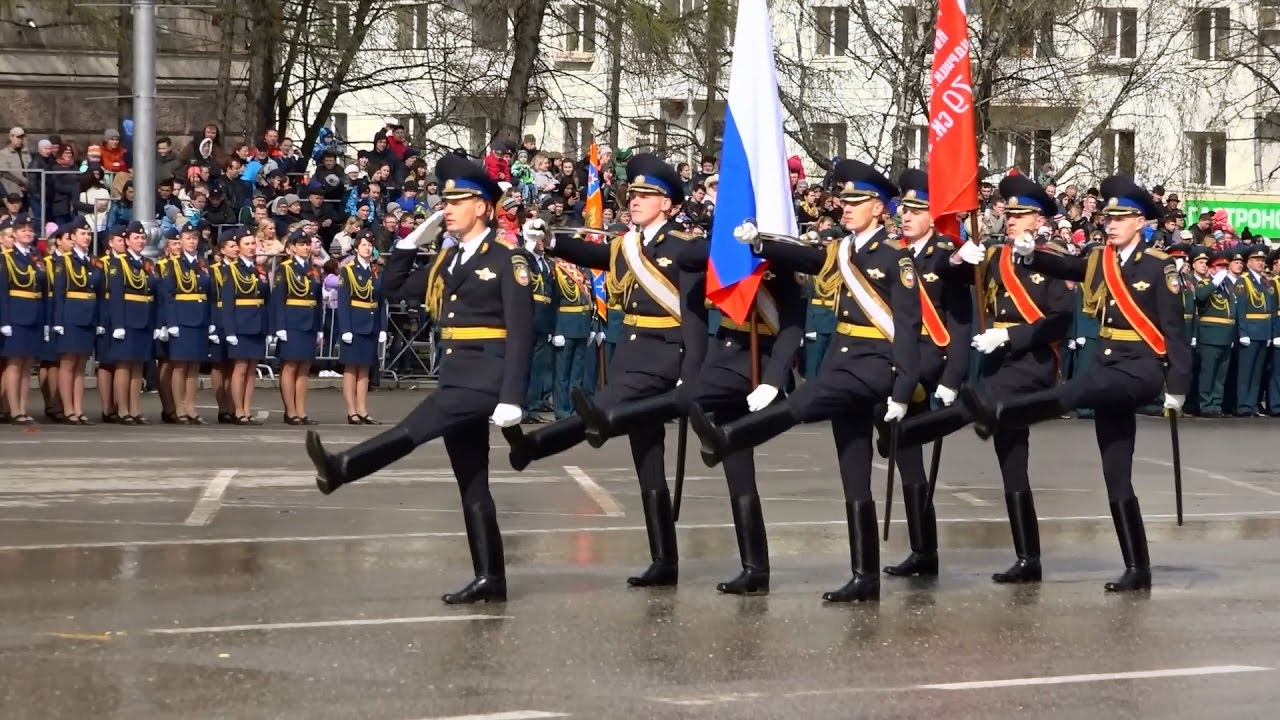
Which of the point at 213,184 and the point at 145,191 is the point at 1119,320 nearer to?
the point at 145,191

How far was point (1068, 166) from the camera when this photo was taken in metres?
35.4

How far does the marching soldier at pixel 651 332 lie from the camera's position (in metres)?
10.2

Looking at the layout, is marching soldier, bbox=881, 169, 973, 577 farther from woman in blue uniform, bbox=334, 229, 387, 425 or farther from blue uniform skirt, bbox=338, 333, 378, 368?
blue uniform skirt, bbox=338, 333, 378, 368

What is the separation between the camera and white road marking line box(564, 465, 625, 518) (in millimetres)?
13516

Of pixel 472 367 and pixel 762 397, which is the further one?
pixel 762 397

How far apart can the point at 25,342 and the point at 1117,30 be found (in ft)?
93.6

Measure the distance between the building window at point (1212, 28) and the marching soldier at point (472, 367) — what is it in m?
31.6

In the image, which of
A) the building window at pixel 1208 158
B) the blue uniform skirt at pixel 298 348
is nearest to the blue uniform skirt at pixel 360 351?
the blue uniform skirt at pixel 298 348

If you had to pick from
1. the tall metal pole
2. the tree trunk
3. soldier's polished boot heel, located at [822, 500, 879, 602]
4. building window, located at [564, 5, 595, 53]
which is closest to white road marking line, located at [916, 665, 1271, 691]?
soldier's polished boot heel, located at [822, 500, 879, 602]

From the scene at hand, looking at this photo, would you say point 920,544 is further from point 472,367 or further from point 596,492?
point 596,492

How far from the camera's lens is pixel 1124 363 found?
34.6ft

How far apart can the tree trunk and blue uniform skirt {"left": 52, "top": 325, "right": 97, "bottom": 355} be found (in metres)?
14.7

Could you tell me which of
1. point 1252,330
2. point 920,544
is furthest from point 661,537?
point 1252,330

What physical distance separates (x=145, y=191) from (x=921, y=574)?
13852 mm
